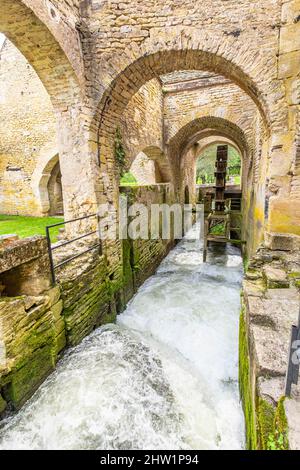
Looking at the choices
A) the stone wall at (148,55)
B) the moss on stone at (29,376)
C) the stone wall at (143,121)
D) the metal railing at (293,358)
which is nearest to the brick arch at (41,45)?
the stone wall at (148,55)

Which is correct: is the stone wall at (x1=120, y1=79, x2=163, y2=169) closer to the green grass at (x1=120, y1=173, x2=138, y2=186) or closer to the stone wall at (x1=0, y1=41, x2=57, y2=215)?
the green grass at (x1=120, y1=173, x2=138, y2=186)

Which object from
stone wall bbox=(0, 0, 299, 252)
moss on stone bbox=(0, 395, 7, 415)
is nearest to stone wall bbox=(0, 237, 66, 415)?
moss on stone bbox=(0, 395, 7, 415)

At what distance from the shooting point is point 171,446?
234 centimetres

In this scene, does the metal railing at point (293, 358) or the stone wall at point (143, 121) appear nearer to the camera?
the metal railing at point (293, 358)

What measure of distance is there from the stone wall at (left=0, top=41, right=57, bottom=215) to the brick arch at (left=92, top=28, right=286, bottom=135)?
5677 mm

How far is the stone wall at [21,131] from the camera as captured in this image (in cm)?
888

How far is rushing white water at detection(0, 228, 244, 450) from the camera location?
7.93ft

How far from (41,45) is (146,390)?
5120 millimetres

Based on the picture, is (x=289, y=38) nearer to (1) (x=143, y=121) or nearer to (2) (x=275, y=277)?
(2) (x=275, y=277)

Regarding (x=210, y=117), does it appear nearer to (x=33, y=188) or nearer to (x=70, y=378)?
(x=33, y=188)

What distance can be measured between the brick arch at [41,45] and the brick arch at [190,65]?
58 cm

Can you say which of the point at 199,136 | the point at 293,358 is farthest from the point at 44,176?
the point at 293,358

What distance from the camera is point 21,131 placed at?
9.34 m

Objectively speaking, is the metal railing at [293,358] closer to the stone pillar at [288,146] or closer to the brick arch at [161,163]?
the stone pillar at [288,146]
